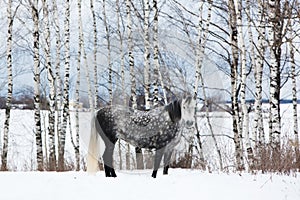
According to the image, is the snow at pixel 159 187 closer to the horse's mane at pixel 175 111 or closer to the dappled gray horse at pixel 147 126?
the dappled gray horse at pixel 147 126

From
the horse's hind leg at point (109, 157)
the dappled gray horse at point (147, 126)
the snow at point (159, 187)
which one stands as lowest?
the snow at point (159, 187)

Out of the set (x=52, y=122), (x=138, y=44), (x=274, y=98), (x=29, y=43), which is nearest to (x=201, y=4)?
(x=138, y=44)

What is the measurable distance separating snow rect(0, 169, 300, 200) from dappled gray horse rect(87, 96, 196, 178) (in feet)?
1.15

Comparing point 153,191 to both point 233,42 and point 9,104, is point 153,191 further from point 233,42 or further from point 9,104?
point 9,104

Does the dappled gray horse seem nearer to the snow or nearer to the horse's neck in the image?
the horse's neck

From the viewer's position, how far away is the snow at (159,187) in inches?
195

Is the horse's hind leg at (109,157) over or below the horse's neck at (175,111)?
below

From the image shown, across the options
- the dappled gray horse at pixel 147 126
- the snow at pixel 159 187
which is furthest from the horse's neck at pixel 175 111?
the snow at pixel 159 187

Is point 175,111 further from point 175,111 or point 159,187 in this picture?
point 159,187

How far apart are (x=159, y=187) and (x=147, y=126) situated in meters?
0.84

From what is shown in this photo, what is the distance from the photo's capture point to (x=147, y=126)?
220 inches

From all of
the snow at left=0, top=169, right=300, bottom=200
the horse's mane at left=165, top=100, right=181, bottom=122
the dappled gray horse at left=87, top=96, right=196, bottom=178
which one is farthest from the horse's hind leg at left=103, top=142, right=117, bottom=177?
the horse's mane at left=165, top=100, right=181, bottom=122

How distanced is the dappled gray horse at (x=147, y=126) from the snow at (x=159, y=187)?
35cm

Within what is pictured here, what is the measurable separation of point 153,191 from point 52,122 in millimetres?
6238
